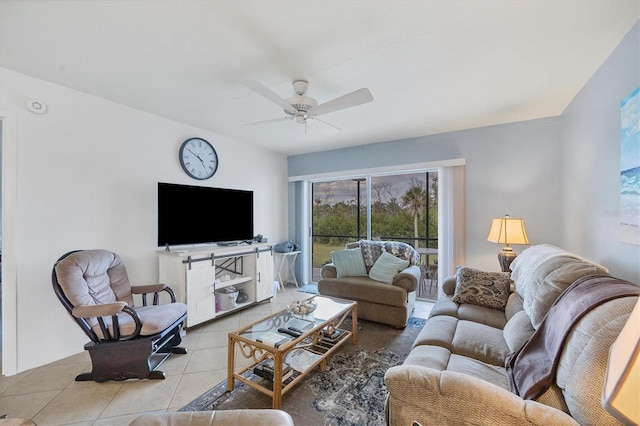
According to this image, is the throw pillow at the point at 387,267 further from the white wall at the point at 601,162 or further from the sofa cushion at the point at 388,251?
the white wall at the point at 601,162

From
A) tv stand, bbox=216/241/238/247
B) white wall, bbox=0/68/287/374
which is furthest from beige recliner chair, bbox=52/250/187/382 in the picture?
tv stand, bbox=216/241/238/247

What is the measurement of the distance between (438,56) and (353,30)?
0.70m

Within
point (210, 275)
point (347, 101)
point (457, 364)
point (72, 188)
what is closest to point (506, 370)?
point (457, 364)

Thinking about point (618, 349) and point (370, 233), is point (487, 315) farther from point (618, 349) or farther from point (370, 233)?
point (370, 233)

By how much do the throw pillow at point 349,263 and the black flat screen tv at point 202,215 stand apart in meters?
1.37

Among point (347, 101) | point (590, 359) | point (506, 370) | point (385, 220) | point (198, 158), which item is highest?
point (347, 101)

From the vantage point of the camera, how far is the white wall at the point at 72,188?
2197 millimetres

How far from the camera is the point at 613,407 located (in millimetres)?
535

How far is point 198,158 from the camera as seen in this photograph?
3.52 m

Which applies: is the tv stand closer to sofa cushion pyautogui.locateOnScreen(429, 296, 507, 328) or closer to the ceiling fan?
the ceiling fan

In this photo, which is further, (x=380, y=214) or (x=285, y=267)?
(x=285, y=267)

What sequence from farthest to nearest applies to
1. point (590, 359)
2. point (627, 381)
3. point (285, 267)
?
point (285, 267), point (590, 359), point (627, 381)

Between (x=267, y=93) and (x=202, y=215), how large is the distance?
201 centimetres

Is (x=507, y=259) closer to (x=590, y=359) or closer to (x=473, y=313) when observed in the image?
(x=473, y=313)
